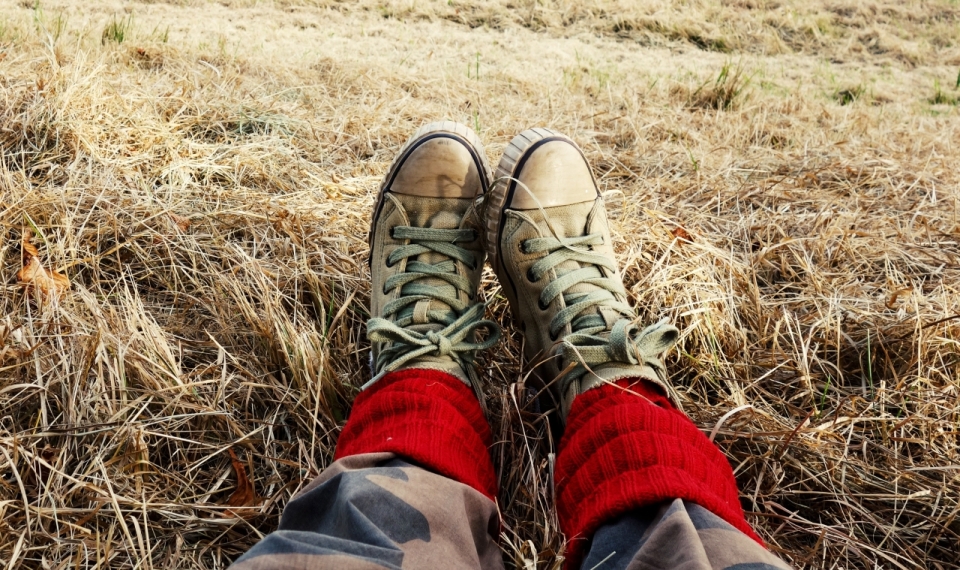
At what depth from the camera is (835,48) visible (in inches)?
201

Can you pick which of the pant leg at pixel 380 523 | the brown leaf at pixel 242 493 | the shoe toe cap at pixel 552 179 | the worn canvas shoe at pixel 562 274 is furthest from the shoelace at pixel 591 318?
the brown leaf at pixel 242 493

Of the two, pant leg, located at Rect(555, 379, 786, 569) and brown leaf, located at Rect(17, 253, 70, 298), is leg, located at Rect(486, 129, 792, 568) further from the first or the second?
brown leaf, located at Rect(17, 253, 70, 298)

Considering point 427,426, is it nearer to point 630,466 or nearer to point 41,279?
point 630,466

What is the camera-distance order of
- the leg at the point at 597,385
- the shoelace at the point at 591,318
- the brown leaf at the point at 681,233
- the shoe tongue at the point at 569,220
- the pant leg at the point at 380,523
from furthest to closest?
the brown leaf at the point at 681,233 → the shoe tongue at the point at 569,220 → the shoelace at the point at 591,318 → the leg at the point at 597,385 → the pant leg at the point at 380,523

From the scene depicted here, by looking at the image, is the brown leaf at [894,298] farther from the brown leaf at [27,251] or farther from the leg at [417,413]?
the brown leaf at [27,251]

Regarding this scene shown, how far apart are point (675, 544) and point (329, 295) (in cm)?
90

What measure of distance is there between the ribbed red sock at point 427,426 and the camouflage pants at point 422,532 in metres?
0.03

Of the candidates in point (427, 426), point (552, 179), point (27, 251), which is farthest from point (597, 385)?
point (27, 251)

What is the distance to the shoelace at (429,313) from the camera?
3.67 ft

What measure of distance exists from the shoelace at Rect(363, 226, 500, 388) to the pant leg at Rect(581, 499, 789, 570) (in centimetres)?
44

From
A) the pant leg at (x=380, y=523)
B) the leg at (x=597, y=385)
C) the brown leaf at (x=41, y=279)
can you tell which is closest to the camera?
the pant leg at (x=380, y=523)

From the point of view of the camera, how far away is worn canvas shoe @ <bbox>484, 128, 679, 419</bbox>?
110cm

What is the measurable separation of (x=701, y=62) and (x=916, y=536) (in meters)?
4.11

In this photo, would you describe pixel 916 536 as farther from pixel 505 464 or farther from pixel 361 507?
pixel 361 507
